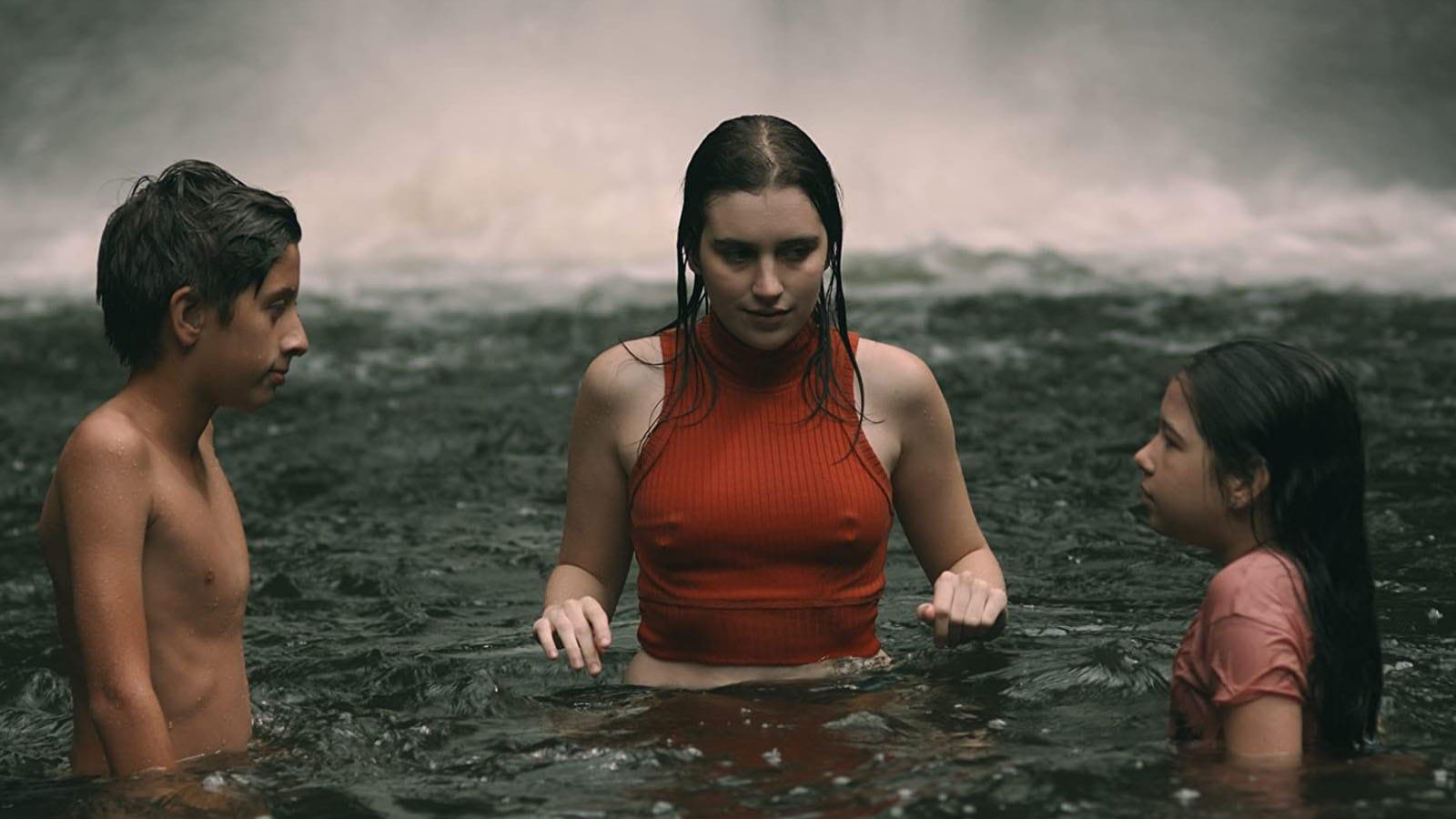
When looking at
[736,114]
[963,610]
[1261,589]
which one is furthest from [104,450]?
[736,114]

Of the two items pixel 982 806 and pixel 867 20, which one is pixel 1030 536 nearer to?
pixel 982 806

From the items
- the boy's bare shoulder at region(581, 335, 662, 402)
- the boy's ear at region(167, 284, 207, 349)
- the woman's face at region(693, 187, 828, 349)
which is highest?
the woman's face at region(693, 187, 828, 349)

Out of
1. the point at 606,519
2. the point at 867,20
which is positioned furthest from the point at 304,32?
the point at 606,519

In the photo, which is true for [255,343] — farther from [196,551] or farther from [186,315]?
[196,551]

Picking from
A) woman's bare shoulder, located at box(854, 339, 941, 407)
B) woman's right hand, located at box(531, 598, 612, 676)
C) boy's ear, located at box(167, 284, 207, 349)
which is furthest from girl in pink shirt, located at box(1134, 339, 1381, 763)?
boy's ear, located at box(167, 284, 207, 349)

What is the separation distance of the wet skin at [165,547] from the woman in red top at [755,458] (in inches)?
23.7

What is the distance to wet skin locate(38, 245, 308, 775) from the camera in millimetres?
3090

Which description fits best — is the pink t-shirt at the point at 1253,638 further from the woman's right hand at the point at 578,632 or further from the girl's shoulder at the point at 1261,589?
the woman's right hand at the point at 578,632

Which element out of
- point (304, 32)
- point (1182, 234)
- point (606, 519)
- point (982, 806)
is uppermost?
point (304, 32)

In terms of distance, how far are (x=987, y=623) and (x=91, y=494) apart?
1534 mm

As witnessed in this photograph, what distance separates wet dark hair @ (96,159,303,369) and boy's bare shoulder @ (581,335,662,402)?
0.69m

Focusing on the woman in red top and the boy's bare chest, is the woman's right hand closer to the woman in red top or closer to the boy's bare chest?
the woman in red top

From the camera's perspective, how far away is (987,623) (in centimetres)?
338

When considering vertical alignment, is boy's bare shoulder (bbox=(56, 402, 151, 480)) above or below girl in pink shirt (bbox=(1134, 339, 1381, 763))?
above
